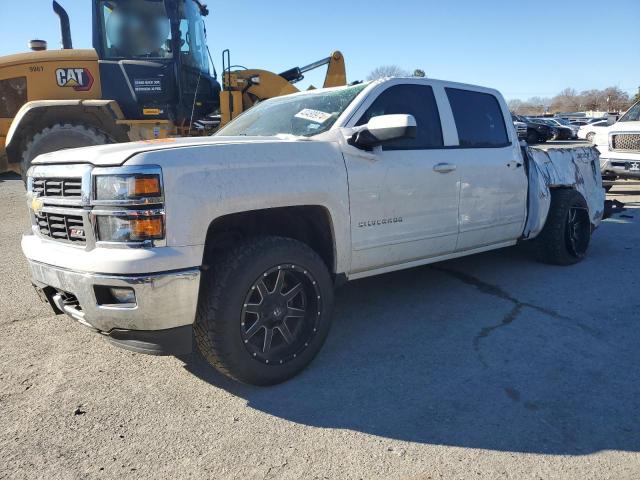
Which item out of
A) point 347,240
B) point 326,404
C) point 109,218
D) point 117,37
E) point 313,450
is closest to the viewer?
point 313,450

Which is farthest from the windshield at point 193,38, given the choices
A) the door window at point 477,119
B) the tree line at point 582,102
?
the tree line at point 582,102

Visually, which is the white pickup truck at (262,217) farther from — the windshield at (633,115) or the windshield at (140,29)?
the windshield at (633,115)

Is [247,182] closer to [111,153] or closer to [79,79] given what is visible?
[111,153]

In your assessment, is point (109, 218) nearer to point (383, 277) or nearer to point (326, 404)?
point (326, 404)

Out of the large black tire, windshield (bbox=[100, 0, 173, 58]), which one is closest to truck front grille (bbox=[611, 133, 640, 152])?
windshield (bbox=[100, 0, 173, 58])

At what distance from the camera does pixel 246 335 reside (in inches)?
117

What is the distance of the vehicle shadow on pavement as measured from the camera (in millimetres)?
2672

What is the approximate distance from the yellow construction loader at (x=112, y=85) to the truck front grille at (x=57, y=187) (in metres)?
4.95

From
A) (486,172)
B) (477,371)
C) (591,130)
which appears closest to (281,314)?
(477,371)

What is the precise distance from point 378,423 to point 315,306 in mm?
845

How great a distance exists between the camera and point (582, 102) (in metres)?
108

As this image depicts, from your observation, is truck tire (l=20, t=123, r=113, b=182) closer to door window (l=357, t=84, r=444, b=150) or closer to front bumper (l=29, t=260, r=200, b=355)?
door window (l=357, t=84, r=444, b=150)

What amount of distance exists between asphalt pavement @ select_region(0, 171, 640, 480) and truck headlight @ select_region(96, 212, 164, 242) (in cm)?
101

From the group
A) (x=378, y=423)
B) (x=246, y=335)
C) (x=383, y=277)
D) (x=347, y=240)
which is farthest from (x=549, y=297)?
(x=246, y=335)
